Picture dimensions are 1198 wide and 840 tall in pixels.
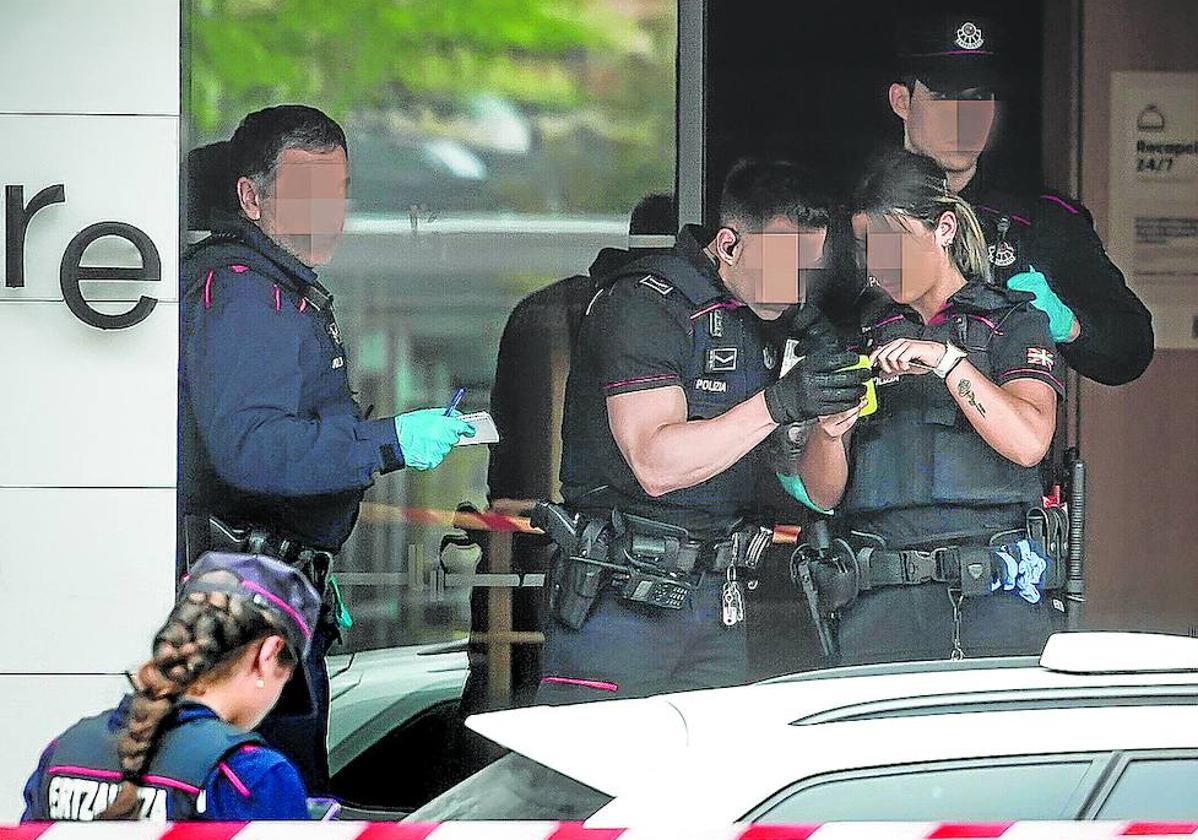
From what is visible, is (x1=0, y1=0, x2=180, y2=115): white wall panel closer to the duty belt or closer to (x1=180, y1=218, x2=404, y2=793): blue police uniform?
(x1=180, y1=218, x2=404, y2=793): blue police uniform

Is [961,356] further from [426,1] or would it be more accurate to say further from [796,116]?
[426,1]

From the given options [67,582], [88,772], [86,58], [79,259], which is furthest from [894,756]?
[86,58]

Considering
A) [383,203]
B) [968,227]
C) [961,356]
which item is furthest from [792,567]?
[383,203]

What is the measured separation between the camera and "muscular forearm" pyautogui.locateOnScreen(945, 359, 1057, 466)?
22.2 feet

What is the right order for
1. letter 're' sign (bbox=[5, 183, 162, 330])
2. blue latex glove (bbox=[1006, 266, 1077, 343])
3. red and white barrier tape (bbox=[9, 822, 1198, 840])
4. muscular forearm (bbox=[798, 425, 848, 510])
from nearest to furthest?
1. red and white barrier tape (bbox=[9, 822, 1198, 840])
2. letter 're' sign (bbox=[5, 183, 162, 330])
3. muscular forearm (bbox=[798, 425, 848, 510])
4. blue latex glove (bbox=[1006, 266, 1077, 343])

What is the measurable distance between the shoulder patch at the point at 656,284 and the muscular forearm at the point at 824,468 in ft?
2.62

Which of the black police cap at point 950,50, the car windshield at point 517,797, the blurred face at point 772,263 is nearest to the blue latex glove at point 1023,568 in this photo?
the blurred face at point 772,263

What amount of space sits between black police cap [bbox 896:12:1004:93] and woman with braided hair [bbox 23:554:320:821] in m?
3.99

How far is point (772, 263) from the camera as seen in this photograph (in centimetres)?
676

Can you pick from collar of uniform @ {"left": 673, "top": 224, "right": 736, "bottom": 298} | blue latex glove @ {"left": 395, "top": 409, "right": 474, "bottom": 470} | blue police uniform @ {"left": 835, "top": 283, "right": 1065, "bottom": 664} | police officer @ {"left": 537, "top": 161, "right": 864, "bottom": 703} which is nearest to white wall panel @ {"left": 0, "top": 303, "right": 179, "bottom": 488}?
blue latex glove @ {"left": 395, "top": 409, "right": 474, "bottom": 470}

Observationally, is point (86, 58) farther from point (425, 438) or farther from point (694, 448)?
point (694, 448)

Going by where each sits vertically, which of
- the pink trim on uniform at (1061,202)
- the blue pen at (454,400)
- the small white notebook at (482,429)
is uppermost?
the pink trim on uniform at (1061,202)

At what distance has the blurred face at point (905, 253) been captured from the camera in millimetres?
6828

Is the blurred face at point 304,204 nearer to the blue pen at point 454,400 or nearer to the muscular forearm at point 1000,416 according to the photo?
the blue pen at point 454,400
